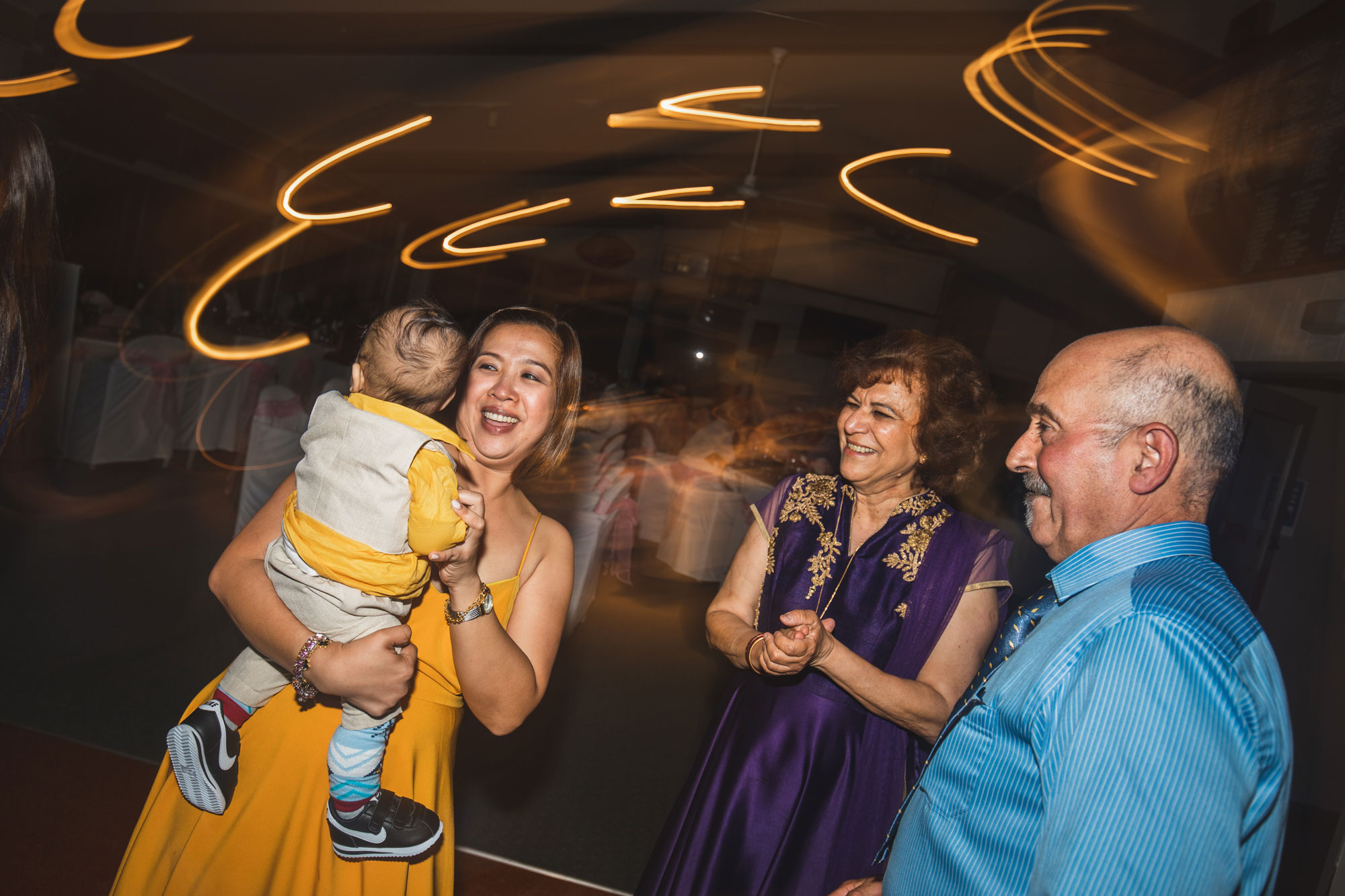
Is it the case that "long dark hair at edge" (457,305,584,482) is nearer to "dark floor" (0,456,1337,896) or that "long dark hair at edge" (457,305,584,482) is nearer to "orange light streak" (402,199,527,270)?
"dark floor" (0,456,1337,896)

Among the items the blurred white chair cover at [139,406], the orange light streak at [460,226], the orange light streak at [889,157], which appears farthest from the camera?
the orange light streak at [460,226]

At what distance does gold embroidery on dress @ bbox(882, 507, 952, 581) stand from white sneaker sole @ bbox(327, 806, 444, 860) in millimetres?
1161

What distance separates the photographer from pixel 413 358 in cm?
137

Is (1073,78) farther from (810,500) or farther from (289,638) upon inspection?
(289,638)

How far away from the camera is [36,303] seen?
51.1 inches

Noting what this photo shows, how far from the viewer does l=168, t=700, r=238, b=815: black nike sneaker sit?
1339mm

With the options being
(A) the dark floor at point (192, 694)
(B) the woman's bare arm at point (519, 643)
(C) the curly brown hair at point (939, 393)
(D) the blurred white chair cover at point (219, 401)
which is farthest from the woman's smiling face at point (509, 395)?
(D) the blurred white chair cover at point (219, 401)

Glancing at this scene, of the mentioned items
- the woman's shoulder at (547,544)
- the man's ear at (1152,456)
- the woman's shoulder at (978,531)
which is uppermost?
the man's ear at (1152,456)

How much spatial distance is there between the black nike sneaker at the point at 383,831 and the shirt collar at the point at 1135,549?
1200 millimetres

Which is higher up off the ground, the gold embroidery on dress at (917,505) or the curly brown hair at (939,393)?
the curly brown hair at (939,393)

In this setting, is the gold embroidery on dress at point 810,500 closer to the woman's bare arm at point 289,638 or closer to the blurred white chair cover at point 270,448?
the woman's bare arm at point 289,638

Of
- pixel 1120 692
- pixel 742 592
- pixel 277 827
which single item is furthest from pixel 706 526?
pixel 1120 692

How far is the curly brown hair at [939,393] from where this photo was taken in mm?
1760

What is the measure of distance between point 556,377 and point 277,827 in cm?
104
